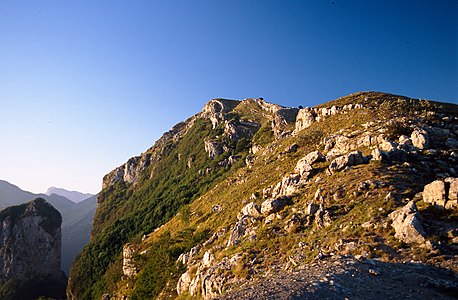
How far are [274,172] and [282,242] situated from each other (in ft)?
94.1

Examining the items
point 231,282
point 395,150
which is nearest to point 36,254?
point 231,282

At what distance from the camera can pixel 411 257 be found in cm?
1659

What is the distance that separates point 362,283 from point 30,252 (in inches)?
8304

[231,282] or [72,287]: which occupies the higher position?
[231,282]

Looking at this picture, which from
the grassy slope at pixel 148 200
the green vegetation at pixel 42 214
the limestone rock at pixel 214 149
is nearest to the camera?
the grassy slope at pixel 148 200

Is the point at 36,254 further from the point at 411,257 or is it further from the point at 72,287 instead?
the point at 411,257

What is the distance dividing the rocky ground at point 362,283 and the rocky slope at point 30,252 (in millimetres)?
182184

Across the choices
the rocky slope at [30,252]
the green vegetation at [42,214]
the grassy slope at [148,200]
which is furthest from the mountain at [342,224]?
the green vegetation at [42,214]

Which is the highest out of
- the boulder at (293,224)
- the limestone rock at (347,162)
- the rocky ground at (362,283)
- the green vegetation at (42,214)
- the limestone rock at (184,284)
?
the limestone rock at (347,162)

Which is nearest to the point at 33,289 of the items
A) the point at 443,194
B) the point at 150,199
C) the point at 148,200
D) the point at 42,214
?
the point at 42,214

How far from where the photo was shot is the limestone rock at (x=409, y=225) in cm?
1764

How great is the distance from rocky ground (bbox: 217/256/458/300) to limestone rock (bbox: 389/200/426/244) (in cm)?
238

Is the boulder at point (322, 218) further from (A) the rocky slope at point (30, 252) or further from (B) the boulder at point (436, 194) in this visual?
(A) the rocky slope at point (30, 252)

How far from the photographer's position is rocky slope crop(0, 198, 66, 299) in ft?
504
